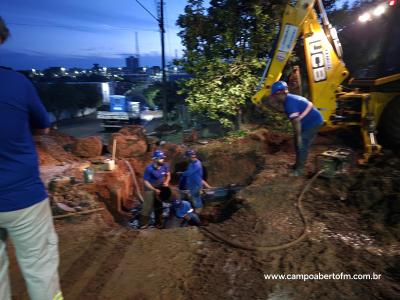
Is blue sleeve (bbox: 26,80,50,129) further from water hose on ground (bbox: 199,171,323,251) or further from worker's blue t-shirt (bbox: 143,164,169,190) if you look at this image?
worker's blue t-shirt (bbox: 143,164,169,190)

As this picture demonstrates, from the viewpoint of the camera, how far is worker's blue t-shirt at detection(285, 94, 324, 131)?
5.29 meters

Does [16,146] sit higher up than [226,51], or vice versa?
[226,51]

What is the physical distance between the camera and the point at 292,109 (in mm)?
5285

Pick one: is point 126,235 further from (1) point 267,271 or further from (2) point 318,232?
(2) point 318,232

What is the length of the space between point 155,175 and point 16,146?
5.27m

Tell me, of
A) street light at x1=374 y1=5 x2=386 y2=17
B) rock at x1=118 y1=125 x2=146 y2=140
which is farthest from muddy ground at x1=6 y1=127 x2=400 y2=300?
rock at x1=118 y1=125 x2=146 y2=140

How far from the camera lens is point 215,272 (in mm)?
3289

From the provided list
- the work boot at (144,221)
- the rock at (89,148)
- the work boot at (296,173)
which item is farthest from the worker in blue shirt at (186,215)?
the rock at (89,148)

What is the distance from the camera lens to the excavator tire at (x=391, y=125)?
614 centimetres

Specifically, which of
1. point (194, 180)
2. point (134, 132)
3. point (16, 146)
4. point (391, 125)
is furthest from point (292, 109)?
point (134, 132)

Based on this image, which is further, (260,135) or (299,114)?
(260,135)

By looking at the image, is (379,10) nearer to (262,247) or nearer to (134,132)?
(262,247)

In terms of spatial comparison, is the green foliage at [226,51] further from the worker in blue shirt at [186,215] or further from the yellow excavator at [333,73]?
the worker in blue shirt at [186,215]

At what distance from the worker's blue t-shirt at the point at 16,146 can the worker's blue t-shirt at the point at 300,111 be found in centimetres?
417
